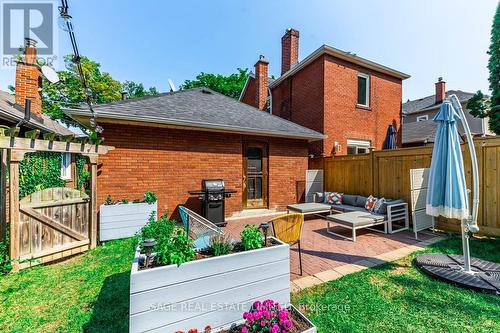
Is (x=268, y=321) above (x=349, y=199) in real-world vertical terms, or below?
below

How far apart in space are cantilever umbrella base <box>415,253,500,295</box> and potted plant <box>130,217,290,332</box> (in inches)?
107

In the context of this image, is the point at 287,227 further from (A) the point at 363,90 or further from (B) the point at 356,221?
(A) the point at 363,90

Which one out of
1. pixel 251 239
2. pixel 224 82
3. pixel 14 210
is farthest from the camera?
pixel 224 82

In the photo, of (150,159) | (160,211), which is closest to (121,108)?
(150,159)

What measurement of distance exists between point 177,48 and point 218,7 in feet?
10.1

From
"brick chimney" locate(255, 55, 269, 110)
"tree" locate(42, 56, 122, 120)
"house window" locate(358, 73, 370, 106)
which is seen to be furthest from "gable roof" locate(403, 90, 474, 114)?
"tree" locate(42, 56, 122, 120)

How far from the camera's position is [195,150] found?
7.08 meters

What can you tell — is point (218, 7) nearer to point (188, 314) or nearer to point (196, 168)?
point (196, 168)

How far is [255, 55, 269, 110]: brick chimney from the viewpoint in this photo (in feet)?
39.2

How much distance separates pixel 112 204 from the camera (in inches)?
211

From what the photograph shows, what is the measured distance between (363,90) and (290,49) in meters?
4.67

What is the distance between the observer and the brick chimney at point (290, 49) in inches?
475

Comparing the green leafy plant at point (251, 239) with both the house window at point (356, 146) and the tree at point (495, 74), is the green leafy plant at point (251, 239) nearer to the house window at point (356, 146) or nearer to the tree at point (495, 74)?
the house window at point (356, 146)

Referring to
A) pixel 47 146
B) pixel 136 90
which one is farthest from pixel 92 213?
pixel 136 90
